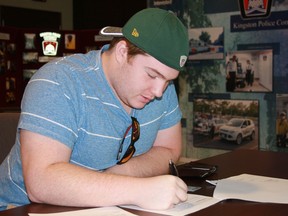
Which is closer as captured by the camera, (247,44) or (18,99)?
(247,44)

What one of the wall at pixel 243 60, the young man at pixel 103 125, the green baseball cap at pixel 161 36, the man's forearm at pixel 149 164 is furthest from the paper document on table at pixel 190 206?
the wall at pixel 243 60

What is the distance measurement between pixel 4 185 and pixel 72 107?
395mm

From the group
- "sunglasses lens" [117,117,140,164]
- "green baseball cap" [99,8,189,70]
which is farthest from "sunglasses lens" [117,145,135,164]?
"green baseball cap" [99,8,189,70]

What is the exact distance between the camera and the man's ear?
1481 mm

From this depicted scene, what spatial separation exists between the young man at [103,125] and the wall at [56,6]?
8257mm

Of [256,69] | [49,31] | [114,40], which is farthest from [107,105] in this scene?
[49,31]

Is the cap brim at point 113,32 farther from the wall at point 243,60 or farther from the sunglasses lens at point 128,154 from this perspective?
the wall at point 243,60

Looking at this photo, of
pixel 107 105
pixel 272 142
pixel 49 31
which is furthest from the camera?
pixel 49 31

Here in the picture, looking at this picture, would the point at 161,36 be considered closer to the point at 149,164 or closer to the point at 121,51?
the point at 121,51

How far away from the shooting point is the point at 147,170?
5.33 ft

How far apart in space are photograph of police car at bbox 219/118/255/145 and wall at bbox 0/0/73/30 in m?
6.38

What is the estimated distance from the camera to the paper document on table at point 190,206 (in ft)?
3.92

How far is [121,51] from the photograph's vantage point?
150 centimetres

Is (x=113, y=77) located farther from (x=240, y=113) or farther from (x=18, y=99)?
(x=18, y=99)
